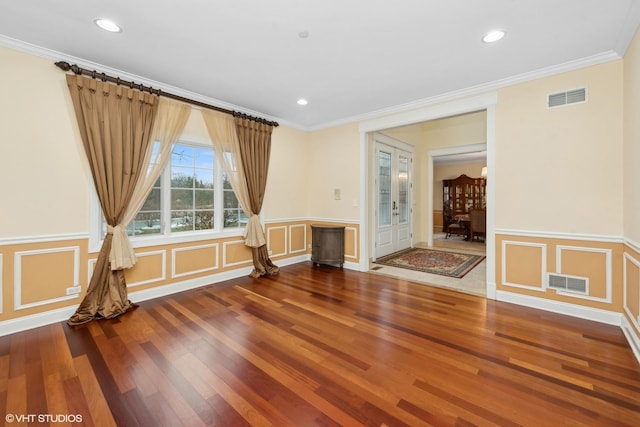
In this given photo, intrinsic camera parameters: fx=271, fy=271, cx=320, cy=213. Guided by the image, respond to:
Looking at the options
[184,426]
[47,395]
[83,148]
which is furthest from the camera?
[83,148]

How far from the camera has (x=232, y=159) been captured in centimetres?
447

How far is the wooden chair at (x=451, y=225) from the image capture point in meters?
8.56

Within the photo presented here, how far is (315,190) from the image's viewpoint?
18.9 feet

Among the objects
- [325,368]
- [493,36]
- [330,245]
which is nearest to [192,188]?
[330,245]

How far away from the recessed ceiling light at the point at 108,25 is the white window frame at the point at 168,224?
1.55 m

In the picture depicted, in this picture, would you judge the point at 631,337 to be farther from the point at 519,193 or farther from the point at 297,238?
the point at 297,238

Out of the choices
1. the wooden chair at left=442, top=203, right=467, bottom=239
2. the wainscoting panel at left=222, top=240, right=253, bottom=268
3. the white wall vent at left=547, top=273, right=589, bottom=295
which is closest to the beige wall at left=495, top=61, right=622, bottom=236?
the white wall vent at left=547, top=273, right=589, bottom=295

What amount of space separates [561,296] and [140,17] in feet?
16.9

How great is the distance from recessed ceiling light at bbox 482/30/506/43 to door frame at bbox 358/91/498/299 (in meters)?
1.09

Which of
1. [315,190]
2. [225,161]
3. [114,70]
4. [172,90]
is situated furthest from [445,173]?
[114,70]

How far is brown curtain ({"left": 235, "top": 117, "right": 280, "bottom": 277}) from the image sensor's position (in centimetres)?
452

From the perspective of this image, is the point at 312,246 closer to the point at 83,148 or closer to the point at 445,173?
the point at 83,148

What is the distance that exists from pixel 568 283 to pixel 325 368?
300 centimetres

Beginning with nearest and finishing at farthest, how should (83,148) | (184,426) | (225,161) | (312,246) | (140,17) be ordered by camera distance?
(184,426)
(140,17)
(83,148)
(225,161)
(312,246)
